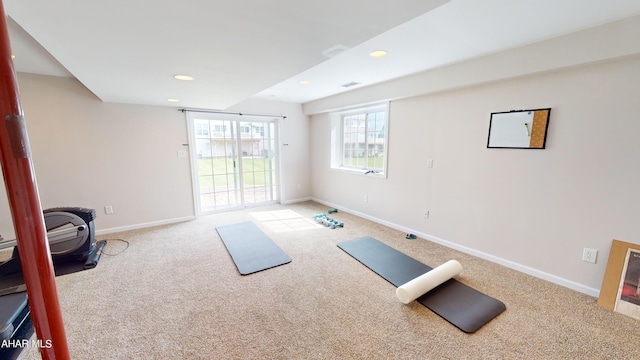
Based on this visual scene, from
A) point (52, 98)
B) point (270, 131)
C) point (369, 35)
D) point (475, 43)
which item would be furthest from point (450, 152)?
point (52, 98)

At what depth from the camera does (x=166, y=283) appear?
7.96ft

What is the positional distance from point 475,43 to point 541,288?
2.39 metres

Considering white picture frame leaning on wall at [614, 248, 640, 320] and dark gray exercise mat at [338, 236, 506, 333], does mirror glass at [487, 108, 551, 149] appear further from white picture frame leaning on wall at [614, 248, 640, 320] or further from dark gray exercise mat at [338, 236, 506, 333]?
dark gray exercise mat at [338, 236, 506, 333]

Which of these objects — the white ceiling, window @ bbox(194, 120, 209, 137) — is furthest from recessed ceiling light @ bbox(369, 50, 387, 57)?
window @ bbox(194, 120, 209, 137)

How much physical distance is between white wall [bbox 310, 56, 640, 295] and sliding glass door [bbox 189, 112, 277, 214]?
2.77m

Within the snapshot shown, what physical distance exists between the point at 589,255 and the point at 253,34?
331cm

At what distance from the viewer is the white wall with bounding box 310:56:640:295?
201cm

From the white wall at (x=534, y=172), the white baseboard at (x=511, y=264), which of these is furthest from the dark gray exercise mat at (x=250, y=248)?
the white wall at (x=534, y=172)

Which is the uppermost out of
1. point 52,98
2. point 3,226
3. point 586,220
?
point 52,98

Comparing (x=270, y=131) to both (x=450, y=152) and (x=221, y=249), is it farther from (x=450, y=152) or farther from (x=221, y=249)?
(x=450, y=152)

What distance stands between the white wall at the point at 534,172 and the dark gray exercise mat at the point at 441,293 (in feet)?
2.70

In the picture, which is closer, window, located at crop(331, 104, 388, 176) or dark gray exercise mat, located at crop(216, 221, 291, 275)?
dark gray exercise mat, located at crop(216, 221, 291, 275)

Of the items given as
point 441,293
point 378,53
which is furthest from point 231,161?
point 441,293

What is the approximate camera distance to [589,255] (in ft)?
7.18
